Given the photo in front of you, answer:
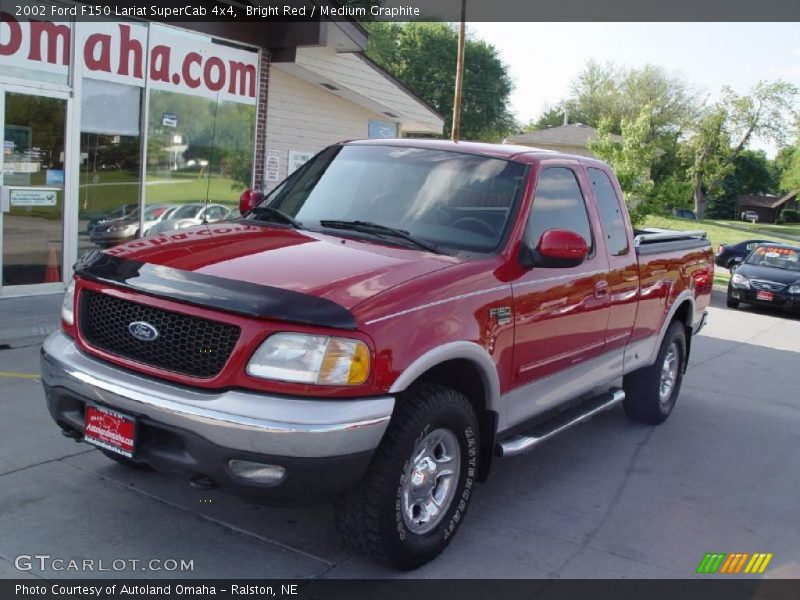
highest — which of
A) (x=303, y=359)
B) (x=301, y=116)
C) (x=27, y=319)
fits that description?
(x=301, y=116)

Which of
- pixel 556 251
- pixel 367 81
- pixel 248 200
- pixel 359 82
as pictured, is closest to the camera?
pixel 556 251

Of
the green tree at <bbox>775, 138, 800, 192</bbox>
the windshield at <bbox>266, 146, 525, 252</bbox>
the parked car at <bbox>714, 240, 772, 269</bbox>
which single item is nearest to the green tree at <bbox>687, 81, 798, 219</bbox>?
the green tree at <bbox>775, 138, 800, 192</bbox>

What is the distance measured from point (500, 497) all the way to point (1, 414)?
Result: 3.42 metres

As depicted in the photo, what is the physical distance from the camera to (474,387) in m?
4.23

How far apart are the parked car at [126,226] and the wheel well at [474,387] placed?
783 centimetres

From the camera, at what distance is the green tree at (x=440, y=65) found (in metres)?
56.7

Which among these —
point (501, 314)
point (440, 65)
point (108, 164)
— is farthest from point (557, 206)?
point (440, 65)

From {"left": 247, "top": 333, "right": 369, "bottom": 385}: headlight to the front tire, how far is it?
0.44 metres

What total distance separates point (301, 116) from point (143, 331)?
35.4ft

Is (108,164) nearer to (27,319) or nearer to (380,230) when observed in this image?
(27,319)

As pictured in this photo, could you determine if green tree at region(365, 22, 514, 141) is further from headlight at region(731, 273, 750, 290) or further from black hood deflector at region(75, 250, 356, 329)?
black hood deflector at region(75, 250, 356, 329)

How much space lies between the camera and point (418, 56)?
186 ft

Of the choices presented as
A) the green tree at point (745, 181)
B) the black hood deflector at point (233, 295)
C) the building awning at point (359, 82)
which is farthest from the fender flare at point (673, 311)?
the green tree at point (745, 181)
